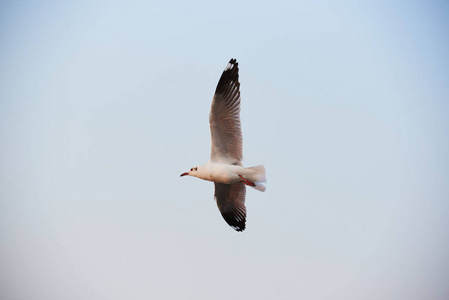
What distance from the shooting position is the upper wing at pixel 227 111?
225 inches

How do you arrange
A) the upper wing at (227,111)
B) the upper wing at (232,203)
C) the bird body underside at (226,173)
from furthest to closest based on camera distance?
1. the upper wing at (232,203)
2. the bird body underside at (226,173)
3. the upper wing at (227,111)

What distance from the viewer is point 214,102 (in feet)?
18.7

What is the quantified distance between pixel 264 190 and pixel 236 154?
60 cm

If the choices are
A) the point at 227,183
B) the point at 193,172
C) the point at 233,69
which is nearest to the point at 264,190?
the point at 227,183

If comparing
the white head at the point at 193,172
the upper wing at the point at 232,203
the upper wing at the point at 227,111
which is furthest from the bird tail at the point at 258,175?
the white head at the point at 193,172

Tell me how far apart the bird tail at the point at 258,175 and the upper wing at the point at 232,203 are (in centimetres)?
59

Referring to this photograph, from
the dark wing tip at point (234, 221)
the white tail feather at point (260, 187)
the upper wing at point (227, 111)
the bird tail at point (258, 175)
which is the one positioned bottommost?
the dark wing tip at point (234, 221)

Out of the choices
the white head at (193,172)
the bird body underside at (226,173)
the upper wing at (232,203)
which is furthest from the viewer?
the upper wing at (232,203)

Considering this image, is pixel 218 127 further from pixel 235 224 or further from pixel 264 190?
pixel 235 224

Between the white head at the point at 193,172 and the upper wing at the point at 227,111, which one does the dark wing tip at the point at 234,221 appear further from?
the upper wing at the point at 227,111

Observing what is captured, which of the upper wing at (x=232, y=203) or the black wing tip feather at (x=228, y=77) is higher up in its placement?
the black wing tip feather at (x=228, y=77)

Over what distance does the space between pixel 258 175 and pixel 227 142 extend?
1.94 feet

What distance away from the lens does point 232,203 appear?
21.3ft

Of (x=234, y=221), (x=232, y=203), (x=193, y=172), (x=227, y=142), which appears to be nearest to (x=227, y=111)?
(x=227, y=142)
